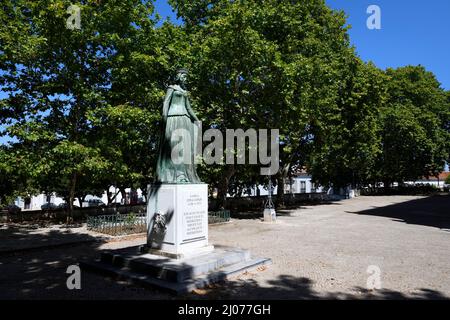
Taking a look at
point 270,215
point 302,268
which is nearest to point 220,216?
point 270,215

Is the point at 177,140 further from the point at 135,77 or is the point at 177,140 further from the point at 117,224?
the point at 135,77

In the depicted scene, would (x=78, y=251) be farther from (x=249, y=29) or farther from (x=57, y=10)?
(x=249, y=29)

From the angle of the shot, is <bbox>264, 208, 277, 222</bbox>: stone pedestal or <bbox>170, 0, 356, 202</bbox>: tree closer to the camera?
<bbox>170, 0, 356, 202</bbox>: tree

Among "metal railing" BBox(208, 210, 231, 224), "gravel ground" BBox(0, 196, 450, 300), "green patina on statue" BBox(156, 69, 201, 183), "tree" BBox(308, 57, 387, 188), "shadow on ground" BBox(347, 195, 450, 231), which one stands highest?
"tree" BBox(308, 57, 387, 188)

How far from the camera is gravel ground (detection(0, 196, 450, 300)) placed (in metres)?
6.68

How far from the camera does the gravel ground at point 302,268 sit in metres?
6.68

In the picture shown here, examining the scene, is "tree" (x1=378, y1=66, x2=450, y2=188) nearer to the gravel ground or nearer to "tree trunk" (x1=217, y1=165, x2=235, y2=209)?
"tree trunk" (x1=217, y1=165, x2=235, y2=209)

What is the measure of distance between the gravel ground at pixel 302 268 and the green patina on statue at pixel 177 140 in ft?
9.39

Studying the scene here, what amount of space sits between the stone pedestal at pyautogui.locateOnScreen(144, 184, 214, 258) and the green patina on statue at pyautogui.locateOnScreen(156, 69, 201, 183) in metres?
0.39

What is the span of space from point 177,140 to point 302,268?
15.0 feet

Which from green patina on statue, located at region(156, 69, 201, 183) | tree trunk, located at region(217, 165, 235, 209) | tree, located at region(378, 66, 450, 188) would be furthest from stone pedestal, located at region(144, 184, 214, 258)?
tree, located at region(378, 66, 450, 188)

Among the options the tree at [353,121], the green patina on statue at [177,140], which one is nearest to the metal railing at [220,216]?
the green patina on statue at [177,140]

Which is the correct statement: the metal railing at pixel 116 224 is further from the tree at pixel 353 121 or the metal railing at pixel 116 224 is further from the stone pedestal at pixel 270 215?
the tree at pixel 353 121

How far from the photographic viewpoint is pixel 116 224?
1458cm
